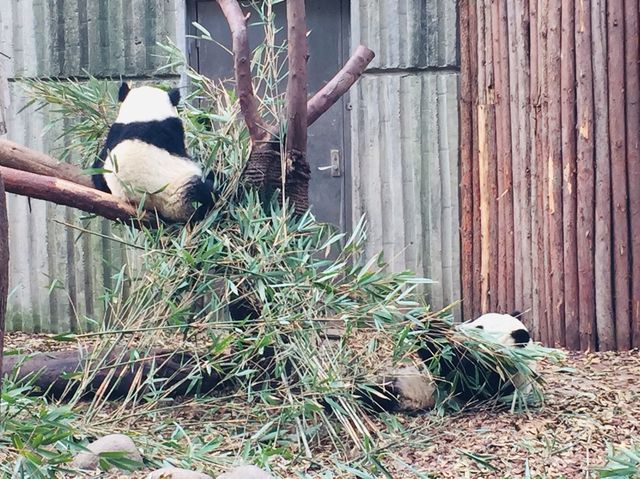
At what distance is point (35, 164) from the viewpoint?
5023 mm

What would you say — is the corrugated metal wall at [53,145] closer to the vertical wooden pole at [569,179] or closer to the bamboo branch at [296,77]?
the bamboo branch at [296,77]

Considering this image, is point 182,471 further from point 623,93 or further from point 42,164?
point 623,93

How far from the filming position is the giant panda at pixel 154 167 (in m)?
4.82

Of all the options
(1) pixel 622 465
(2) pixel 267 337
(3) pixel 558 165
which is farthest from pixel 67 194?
(3) pixel 558 165

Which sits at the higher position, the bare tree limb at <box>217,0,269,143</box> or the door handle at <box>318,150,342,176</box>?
the bare tree limb at <box>217,0,269,143</box>

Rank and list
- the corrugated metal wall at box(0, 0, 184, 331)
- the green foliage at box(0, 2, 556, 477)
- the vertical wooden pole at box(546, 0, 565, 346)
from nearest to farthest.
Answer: the green foliage at box(0, 2, 556, 477) < the vertical wooden pole at box(546, 0, 565, 346) < the corrugated metal wall at box(0, 0, 184, 331)

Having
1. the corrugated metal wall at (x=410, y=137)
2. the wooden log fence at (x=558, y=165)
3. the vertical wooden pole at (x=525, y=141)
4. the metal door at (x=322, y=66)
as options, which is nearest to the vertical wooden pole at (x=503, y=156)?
the wooden log fence at (x=558, y=165)

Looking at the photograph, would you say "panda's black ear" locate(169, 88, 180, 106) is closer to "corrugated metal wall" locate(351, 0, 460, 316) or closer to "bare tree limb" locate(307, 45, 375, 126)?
"bare tree limb" locate(307, 45, 375, 126)

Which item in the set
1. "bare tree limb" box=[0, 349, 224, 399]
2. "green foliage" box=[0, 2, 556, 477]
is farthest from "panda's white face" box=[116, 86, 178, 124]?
"bare tree limb" box=[0, 349, 224, 399]

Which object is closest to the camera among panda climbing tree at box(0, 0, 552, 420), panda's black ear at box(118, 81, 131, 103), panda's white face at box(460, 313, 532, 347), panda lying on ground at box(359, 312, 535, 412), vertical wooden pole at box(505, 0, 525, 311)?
panda climbing tree at box(0, 0, 552, 420)

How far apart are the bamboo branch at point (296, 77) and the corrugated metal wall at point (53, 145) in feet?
8.19

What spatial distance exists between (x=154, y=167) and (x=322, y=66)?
2.50 meters

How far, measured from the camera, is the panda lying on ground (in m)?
4.61

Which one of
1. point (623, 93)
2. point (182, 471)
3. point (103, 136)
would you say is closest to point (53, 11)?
point (103, 136)
